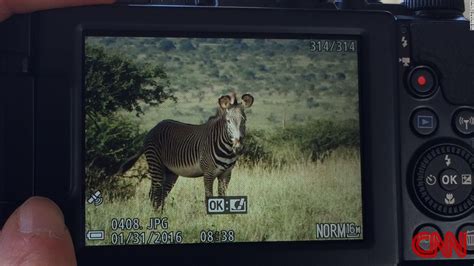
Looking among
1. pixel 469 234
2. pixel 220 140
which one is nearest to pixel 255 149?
pixel 220 140

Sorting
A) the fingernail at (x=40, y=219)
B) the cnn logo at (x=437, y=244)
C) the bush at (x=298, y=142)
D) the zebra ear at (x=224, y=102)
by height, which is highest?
the zebra ear at (x=224, y=102)

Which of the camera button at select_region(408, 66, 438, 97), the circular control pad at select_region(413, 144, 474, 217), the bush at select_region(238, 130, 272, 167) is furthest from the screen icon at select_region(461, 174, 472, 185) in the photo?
the bush at select_region(238, 130, 272, 167)

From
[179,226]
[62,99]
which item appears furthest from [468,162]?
[62,99]

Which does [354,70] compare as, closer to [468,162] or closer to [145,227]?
[468,162]

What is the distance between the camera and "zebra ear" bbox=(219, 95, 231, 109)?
0.80 metres

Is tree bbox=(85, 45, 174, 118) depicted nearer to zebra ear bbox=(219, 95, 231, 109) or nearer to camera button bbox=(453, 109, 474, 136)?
zebra ear bbox=(219, 95, 231, 109)

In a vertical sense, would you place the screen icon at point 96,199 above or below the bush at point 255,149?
below

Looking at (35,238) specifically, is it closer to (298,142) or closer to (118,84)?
(118,84)

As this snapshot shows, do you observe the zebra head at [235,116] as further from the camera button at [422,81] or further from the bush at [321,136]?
the camera button at [422,81]

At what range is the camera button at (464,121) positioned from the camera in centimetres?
84

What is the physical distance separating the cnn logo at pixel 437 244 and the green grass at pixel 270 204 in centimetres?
8

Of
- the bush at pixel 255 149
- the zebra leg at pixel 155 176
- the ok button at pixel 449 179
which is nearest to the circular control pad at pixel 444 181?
the ok button at pixel 449 179

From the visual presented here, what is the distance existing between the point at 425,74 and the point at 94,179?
1.29 feet

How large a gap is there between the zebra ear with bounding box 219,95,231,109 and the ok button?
26 centimetres
